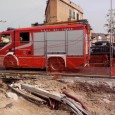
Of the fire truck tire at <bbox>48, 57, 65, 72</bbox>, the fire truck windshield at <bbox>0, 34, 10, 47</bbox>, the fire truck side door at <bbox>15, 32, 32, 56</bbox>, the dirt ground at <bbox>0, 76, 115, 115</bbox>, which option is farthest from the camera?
the fire truck windshield at <bbox>0, 34, 10, 47</bbox>

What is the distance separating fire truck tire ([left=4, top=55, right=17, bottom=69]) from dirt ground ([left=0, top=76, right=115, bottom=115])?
4.06m

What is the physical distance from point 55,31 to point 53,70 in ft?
7.69

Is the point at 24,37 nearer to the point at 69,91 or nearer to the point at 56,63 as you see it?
the point at 56,63

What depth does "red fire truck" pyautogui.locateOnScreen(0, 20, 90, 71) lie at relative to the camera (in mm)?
19156

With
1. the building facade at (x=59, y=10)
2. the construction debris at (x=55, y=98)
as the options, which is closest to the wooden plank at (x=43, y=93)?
the construction debris at (x=55, y=98)

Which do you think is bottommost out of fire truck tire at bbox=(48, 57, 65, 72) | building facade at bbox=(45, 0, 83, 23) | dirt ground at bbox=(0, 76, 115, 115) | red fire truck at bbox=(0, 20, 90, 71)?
dirt ground at bbox=(0, 76, 115, 115)

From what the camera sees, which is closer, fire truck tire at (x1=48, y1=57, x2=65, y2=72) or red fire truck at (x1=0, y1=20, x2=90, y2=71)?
red fire truck at (x1=0, y1=20, x2=90, y2=71)

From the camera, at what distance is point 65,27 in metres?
19.4

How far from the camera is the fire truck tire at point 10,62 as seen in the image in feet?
67.8

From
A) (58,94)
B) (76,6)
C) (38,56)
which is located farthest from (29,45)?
(76,6)

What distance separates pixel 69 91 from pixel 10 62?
6.77 m

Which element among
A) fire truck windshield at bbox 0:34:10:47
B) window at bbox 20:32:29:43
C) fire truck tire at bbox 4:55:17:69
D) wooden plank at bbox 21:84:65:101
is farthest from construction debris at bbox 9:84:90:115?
fire truck windshield at bbox 0:34:10:47

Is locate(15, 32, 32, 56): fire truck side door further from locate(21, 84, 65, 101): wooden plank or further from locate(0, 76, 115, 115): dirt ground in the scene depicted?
locate(21, 84, 65, 101): wooden plank

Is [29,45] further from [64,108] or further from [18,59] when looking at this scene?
[64,108]
